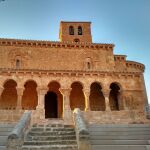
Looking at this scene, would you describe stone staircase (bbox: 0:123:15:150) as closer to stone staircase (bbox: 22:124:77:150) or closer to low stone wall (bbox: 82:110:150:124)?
stone staircase (bbox: 22:124:77:150)

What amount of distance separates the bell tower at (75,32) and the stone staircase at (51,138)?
20.3 meters

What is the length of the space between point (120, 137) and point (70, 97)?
1377 cm

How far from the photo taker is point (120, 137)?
436 inches

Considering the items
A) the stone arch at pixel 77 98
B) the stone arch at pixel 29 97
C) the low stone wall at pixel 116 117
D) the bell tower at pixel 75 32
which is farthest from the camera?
the bell tower at pixel 75 32

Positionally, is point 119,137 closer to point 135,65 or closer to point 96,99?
point 96,99

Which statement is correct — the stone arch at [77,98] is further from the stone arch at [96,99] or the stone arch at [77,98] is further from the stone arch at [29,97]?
the stone arch at [29,97]

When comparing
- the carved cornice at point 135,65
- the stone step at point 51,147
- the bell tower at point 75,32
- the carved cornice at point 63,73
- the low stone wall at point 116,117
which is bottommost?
the stone step at point 51,147

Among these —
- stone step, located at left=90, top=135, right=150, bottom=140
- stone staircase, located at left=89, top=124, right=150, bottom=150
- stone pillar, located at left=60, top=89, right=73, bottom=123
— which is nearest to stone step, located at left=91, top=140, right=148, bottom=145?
stone staircase, located at left=89, top=124, right=150, bottom=150

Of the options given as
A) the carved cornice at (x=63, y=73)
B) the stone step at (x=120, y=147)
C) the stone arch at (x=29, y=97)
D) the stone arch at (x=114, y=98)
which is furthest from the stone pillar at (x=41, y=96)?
the stone step at (x=120, y=147)

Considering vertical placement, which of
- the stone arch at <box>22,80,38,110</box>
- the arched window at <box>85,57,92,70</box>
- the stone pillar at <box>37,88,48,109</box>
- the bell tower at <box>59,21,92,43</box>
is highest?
the bell tower at <box>59,21,92,43</box>

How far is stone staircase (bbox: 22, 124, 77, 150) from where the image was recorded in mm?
9758

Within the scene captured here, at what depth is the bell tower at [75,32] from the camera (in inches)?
1249

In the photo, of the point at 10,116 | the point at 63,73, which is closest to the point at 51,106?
the point at 63,73

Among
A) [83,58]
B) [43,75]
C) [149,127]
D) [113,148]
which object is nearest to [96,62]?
[83,58]
